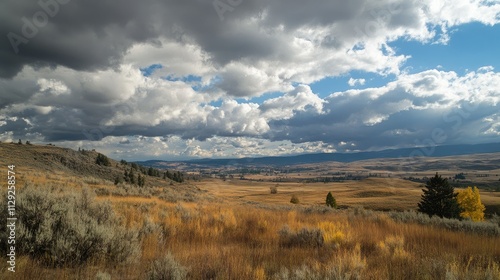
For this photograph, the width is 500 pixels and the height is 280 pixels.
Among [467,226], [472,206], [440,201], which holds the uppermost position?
[467,226]

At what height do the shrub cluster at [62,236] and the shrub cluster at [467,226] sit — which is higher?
the shrub cluster at [62,236]

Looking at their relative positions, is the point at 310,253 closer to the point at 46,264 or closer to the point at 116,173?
the point at 46,264

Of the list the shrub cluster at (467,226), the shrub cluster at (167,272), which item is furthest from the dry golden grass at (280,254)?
the shrub cluster at (467,226)

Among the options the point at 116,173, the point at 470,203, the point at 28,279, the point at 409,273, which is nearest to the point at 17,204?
the point at 28,279

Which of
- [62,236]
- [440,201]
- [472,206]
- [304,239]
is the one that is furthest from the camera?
[472,206]

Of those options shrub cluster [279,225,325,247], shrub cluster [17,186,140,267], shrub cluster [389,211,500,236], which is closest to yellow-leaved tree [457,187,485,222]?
shrub cluster [389,211,500,236]

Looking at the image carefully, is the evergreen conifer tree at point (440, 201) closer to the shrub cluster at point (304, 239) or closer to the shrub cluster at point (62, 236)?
the shrub cluster at point (304, 239)

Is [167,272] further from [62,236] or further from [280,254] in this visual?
[280,254]

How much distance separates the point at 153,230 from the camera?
776cm

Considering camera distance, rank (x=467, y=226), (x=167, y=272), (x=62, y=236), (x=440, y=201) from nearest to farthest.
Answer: (x=167, y=272) → (x=62, y=236) → (x=467, y=226) → (x=440, y=201)

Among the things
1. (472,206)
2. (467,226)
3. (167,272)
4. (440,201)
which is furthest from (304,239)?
(472,206)

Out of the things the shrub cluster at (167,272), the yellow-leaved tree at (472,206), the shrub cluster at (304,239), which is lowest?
the yellow-leaved tree at (472,206)

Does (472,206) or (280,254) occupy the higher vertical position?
(280,254)

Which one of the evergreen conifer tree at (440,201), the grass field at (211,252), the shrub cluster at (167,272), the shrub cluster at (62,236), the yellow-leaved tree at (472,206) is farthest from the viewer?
Answer: the yellow-leaved tree at (472,206)
